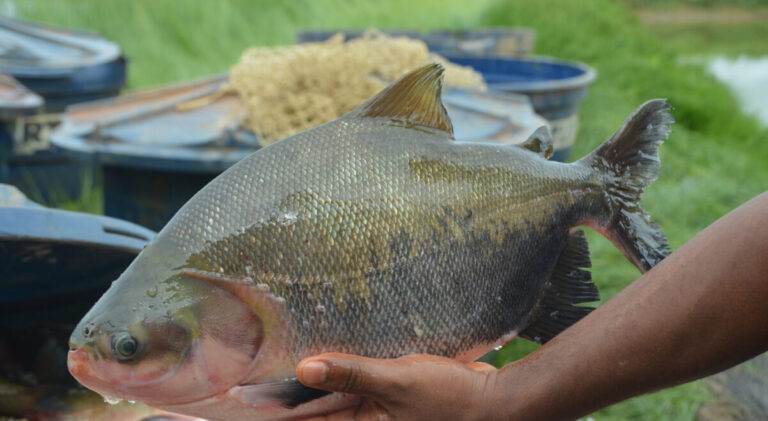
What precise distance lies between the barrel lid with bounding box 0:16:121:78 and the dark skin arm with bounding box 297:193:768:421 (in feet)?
13.0

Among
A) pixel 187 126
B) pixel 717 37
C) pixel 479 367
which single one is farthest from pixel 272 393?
pixel 717 37

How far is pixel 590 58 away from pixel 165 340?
317 inches

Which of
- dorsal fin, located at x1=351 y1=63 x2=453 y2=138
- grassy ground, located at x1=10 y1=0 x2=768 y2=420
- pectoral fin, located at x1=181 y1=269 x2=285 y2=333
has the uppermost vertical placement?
dorsal fin, located at x1=351 y1=63 x2=453 y2=138

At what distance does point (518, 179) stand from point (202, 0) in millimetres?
6627

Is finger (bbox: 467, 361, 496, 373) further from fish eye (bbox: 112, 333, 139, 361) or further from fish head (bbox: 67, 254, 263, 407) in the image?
fish eye (bbox: 112, 333, 139, 361)

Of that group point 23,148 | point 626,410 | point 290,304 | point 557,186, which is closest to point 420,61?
point 626,410

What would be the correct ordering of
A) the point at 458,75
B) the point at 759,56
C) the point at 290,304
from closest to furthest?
the point at 290,304, the point at 458,75, the point at 759,56

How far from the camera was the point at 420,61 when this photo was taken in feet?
9.87

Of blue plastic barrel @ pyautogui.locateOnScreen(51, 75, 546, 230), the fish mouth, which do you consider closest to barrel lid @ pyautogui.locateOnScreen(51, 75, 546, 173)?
blue plastic barrel @ pyautogui.locateOnScreen(51, 75, 546, 230)

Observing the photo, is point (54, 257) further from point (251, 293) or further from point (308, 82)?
point (308, 82)

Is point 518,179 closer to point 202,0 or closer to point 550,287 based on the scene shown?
point 550,287

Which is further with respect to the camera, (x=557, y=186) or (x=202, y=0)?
(x=202, y=0)

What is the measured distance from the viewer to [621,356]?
3.71 feet

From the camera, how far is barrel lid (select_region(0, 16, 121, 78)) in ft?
14.6
